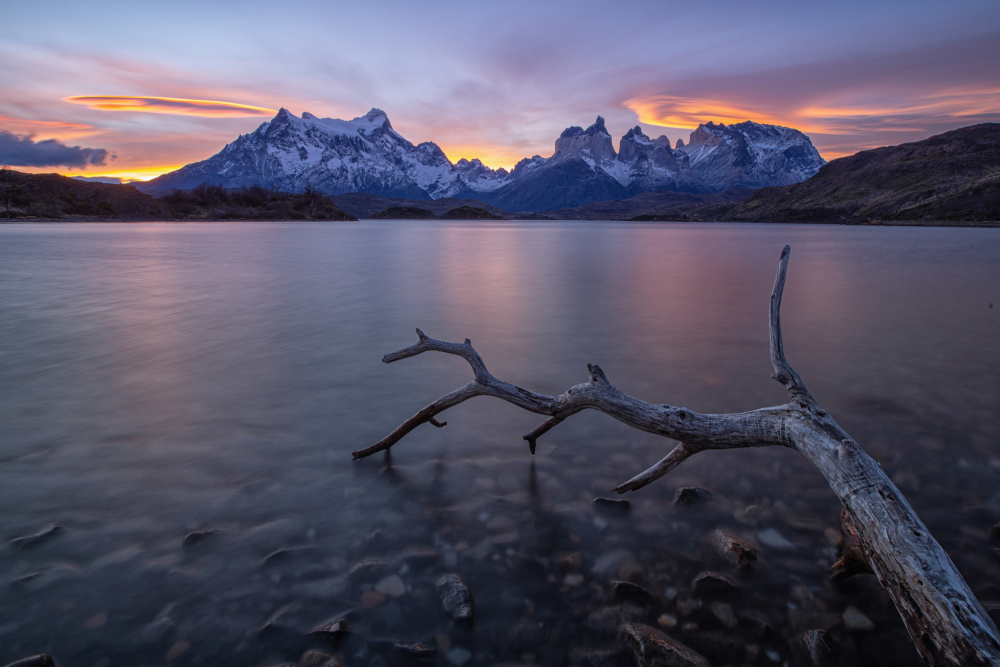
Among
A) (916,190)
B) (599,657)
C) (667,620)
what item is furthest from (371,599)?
(916,190)

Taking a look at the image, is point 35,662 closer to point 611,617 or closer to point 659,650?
point 611,617

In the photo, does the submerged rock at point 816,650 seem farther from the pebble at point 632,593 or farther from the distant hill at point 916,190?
the distant hill at point 916,190

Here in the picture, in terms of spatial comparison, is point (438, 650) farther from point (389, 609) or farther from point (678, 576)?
point (678, 576)

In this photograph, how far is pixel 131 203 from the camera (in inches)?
5645

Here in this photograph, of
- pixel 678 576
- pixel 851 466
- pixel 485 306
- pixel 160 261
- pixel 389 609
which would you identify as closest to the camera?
pixel 851 466

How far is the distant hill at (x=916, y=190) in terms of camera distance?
106375mm

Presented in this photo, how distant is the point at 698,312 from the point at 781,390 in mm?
8371

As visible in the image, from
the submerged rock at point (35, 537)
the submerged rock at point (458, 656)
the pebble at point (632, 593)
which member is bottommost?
the submerged rock at point (458, 656)

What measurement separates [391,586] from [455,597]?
590mm

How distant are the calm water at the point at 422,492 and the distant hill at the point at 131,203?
485 feet

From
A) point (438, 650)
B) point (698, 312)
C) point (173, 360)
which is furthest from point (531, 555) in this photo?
point (698, 312)

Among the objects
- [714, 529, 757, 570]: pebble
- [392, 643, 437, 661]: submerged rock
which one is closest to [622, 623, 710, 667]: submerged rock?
[714, 529, 757, 570]: pebble

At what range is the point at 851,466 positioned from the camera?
334 cm

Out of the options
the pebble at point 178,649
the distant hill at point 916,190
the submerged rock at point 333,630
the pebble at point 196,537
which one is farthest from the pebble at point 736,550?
the distant hill at point 916,190
